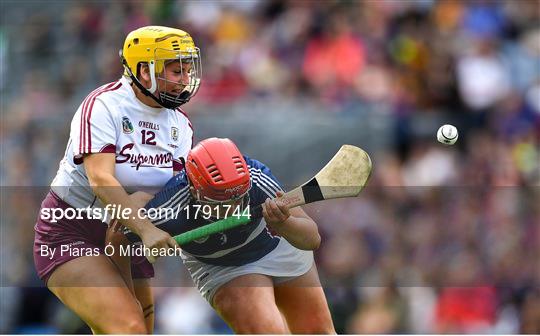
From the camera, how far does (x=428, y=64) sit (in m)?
12.2

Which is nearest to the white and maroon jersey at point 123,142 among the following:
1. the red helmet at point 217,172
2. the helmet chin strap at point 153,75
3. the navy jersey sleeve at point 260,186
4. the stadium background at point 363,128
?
the helmet chin strap at point 153,75

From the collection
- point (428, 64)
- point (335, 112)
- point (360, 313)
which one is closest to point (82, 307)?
point (360, 313)

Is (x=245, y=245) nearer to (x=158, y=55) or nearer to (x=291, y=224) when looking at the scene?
(x=291, y=224)

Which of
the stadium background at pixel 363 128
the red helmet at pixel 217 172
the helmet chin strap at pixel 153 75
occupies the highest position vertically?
the helmet chin strap at pixel 153 75

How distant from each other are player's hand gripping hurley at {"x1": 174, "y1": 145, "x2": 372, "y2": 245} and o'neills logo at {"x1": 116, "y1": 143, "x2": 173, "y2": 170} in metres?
0.42

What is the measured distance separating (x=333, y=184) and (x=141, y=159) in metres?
1.00

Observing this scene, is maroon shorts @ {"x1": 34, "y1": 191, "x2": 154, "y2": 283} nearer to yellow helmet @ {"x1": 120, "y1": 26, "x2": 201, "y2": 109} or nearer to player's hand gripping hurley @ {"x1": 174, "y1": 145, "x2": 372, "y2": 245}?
player's hand gripping hurley @ {"x1": 174, "y1": 145, "x2": 372, "y2": 245}

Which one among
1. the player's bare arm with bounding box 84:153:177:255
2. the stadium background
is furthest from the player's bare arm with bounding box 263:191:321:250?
the stadium background

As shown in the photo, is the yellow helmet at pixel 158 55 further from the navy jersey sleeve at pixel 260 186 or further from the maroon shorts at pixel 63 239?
the maroon shorts at pixel 63 239

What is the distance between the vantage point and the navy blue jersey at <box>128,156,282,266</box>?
6602mm

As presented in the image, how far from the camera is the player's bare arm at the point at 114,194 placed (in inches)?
251

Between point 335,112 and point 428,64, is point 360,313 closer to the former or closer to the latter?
point 335,112

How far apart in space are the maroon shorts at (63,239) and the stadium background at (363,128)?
2.65 metres

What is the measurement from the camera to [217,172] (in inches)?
252
